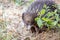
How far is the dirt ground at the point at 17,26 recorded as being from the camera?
321 cm

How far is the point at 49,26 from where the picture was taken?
3.28m

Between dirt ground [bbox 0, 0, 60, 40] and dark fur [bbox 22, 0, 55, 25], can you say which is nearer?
dirt ground [bbox 0, 0, 60, 40]

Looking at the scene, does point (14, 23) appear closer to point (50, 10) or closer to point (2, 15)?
point (2, 15)

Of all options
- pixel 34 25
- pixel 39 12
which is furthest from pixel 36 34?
pixel 39 12

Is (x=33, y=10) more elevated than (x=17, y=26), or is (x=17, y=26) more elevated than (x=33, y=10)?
(x=33, y=10)

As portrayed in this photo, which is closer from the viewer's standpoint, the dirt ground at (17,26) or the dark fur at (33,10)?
the dirt ground at (17,26)

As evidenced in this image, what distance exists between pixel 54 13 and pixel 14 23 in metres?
0.88

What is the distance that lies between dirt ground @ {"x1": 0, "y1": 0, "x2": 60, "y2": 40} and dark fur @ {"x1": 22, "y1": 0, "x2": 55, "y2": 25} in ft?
0.66

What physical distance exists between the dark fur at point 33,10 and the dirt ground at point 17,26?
0.20 m

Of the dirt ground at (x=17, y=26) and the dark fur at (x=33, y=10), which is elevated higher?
the dark fur at (x=33, y=10)

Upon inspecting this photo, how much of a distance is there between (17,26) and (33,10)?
447mm

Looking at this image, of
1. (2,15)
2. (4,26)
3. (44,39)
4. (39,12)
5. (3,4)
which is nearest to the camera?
(44,39)

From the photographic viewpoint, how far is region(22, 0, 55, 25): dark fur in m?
3.34

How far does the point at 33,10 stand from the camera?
137 inches
